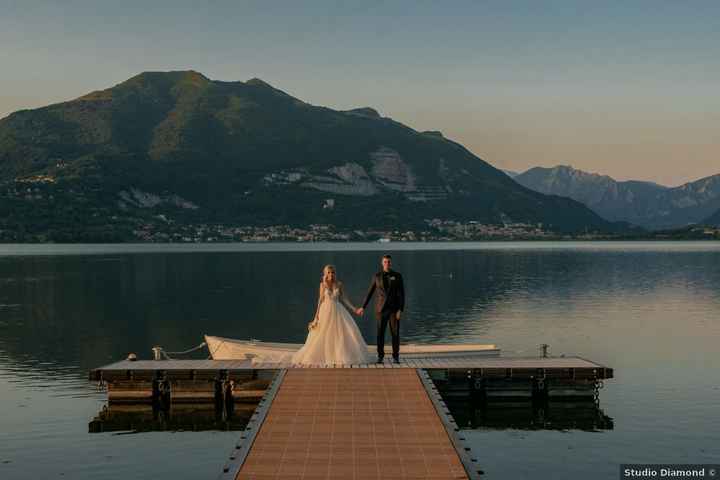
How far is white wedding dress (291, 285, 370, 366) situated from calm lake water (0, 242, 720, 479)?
3991mm

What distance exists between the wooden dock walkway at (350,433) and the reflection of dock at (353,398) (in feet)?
0.08

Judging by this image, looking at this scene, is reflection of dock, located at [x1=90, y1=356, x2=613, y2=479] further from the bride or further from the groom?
the groom

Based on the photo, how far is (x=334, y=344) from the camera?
28984 mm

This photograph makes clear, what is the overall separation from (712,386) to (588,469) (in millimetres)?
14964

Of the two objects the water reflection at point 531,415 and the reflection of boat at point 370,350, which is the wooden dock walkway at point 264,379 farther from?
the reflection of boat at point 370,350

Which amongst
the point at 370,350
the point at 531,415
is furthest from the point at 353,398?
the point at 370,350

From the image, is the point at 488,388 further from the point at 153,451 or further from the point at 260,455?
the point at 260,455

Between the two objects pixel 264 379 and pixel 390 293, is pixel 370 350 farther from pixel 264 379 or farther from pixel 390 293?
pixel 390 293

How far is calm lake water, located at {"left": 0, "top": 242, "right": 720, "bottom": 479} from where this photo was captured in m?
24.7

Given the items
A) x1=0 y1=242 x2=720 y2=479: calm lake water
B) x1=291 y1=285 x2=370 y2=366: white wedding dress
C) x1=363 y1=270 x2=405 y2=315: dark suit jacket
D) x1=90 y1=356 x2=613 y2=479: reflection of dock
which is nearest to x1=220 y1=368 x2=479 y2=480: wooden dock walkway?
x1=90 y1=356 x2=613 y2=479: reflection of dock

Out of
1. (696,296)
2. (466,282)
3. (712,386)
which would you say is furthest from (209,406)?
(466,282)

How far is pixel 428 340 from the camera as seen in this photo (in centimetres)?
5144

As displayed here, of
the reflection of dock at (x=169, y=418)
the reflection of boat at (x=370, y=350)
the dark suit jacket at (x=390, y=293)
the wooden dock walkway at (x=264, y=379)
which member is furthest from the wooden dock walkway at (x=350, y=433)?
the reflection of boat at (x=370, y=350)

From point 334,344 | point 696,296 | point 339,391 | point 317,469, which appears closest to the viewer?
point 317,469
